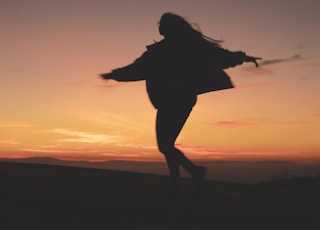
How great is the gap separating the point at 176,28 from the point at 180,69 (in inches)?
21.0

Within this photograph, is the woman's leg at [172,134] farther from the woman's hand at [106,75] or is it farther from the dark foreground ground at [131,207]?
the woman's hand at [106,75]

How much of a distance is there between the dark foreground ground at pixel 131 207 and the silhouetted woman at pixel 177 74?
65 cm

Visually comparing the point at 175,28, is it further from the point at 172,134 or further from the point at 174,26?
the point at 172,134

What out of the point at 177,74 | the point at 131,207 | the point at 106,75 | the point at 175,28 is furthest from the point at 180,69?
the point at 131,207

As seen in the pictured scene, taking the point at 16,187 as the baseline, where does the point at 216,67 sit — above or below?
above

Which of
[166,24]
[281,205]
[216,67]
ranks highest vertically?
[166,24]

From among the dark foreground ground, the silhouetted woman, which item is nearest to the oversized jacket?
the silhouetted woman

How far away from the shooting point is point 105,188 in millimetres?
6898

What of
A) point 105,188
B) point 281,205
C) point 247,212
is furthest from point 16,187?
point 281,205

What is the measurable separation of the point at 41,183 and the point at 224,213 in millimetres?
3020

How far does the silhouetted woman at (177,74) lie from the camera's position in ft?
19.9

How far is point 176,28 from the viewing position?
243 inches

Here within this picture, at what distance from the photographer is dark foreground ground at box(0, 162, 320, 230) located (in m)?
4.32

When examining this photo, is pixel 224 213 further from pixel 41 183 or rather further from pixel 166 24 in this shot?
pixel 41 183
